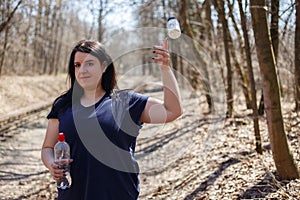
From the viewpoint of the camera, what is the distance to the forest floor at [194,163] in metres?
5.68

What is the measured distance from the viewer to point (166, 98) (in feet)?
7.26

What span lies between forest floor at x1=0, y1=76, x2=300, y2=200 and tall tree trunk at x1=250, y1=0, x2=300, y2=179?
271 mm

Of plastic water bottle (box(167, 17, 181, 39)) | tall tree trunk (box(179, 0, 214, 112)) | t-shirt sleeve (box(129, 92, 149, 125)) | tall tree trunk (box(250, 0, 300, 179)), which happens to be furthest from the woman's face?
tall tree trunk (box(179, 0, 214, 112))

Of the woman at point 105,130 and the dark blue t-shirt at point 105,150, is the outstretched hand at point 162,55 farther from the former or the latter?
the dark blue t-shirt at point 105,150

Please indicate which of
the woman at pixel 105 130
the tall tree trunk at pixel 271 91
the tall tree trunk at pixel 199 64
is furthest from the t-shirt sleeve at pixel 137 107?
the tall tree trunk at pixel 199 64

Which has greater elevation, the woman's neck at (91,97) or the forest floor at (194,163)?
the woman's neck at (91,97)

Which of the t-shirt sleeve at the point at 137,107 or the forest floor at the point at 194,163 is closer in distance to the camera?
the t-shirt sleeve at the point at 137,107

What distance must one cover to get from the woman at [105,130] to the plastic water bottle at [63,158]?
0.03 metres

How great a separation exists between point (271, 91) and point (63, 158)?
3.56m

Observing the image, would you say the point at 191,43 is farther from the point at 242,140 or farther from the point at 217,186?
the point at 217,186

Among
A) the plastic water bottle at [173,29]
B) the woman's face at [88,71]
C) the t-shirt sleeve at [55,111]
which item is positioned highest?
the plastic water bottle at [173,29]

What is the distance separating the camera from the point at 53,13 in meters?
39.6

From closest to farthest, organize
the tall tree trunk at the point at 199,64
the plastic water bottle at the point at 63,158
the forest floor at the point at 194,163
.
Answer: the plastic water bottle at the point at 63,158 → the forest floor at the point at 194,163 → the tall tree trunk at the point at 199,64

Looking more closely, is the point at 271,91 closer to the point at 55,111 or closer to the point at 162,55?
the point at 162,55
